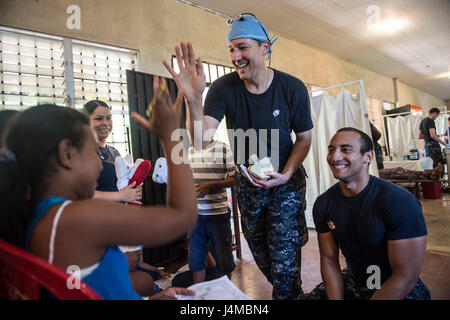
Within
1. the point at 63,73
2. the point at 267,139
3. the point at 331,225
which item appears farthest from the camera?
the point at 63,73

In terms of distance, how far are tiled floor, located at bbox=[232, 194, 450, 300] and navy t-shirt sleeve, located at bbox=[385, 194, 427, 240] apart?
1444 mm

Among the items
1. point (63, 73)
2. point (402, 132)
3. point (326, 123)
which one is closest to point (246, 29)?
point (63, 73)

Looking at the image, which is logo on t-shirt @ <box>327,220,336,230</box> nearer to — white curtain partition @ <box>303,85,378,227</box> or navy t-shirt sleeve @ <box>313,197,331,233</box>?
navy t-shirt sleeve @ <box>313,197,331,233</box>

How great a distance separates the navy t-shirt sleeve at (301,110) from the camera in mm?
1826

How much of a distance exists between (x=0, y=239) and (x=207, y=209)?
209 centimetres

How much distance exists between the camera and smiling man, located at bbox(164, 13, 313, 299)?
5.53 ft

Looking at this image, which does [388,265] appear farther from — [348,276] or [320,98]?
[320,98]

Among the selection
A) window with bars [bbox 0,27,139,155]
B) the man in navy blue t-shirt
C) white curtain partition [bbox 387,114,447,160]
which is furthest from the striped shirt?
white curtain partition [bbox 387,114,447,160]

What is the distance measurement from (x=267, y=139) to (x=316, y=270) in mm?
2040

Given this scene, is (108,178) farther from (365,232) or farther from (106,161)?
(365,232)

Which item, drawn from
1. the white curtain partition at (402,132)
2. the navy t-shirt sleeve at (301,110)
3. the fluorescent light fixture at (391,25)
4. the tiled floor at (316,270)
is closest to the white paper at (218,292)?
the navy t-shirt sleeve at (301,110)

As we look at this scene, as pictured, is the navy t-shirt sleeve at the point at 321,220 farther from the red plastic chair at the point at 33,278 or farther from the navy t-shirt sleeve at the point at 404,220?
the red plastic chair at the point at 33,278

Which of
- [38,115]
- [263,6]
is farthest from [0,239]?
[263,6]

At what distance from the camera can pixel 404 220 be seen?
1441 mm
